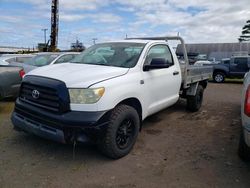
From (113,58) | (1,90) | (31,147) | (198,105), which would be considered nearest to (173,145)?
(113,58)

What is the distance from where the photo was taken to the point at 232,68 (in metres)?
17.3

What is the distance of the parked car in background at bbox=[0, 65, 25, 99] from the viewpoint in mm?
6625

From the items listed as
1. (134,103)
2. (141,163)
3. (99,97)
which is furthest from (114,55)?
(141,163)

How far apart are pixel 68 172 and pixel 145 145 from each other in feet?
5.07

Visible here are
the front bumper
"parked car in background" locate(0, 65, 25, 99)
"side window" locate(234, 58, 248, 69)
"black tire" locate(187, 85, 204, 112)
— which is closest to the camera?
the front bumper

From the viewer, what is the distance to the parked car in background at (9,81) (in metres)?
6.62

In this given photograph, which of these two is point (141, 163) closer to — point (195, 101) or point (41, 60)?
point (195, 101)

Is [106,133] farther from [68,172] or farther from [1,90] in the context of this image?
[1,90]

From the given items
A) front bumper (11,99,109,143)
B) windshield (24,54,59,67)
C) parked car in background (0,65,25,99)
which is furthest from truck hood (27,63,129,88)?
windshield (24,54,59,67)

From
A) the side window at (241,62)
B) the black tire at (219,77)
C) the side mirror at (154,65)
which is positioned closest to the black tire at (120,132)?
the side mirror at (154,65)

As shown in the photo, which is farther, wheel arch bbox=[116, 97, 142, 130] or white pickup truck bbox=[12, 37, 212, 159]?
wheel arch bbox=[116, 97, 142, 130]

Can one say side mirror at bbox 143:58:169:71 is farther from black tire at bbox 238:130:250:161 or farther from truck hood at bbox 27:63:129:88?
black tire at bbox 238:130:250:161

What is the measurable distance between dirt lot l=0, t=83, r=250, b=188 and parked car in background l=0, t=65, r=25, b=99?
1422 millimetres

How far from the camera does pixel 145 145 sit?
462cm
